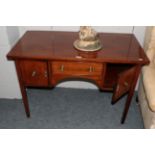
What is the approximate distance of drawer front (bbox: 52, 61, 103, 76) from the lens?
120cm

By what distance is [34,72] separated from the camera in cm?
128

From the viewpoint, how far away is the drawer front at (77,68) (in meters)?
1.20

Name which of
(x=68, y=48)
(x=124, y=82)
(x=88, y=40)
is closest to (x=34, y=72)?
(x=68, y=48)

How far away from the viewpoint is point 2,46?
149 cm

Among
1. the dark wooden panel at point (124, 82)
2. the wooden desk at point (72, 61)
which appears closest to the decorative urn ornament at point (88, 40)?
the wooden desk at point (72, 61)

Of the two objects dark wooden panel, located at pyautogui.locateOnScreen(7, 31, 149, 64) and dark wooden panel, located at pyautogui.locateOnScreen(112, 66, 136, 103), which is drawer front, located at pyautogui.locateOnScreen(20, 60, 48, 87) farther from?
dark wooden panel, located at pyautogui.locateOnScreen(112, 66, 136, 103)

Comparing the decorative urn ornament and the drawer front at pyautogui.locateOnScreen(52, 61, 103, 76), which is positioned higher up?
the decorative urn ornament

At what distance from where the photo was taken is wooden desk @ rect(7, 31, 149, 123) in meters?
1.16

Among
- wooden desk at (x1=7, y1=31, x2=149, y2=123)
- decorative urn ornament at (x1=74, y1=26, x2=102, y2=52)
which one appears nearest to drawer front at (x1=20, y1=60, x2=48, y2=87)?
wooden desk at (x1=7, y1=31, x2=149, y2=123)

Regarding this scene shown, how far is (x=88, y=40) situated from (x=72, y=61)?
0.61ft

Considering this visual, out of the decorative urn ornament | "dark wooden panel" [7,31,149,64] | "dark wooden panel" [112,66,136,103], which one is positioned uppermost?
the decorative urn ornament

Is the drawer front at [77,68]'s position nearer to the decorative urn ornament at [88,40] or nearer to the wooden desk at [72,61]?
the wooden desk at [72,61]
